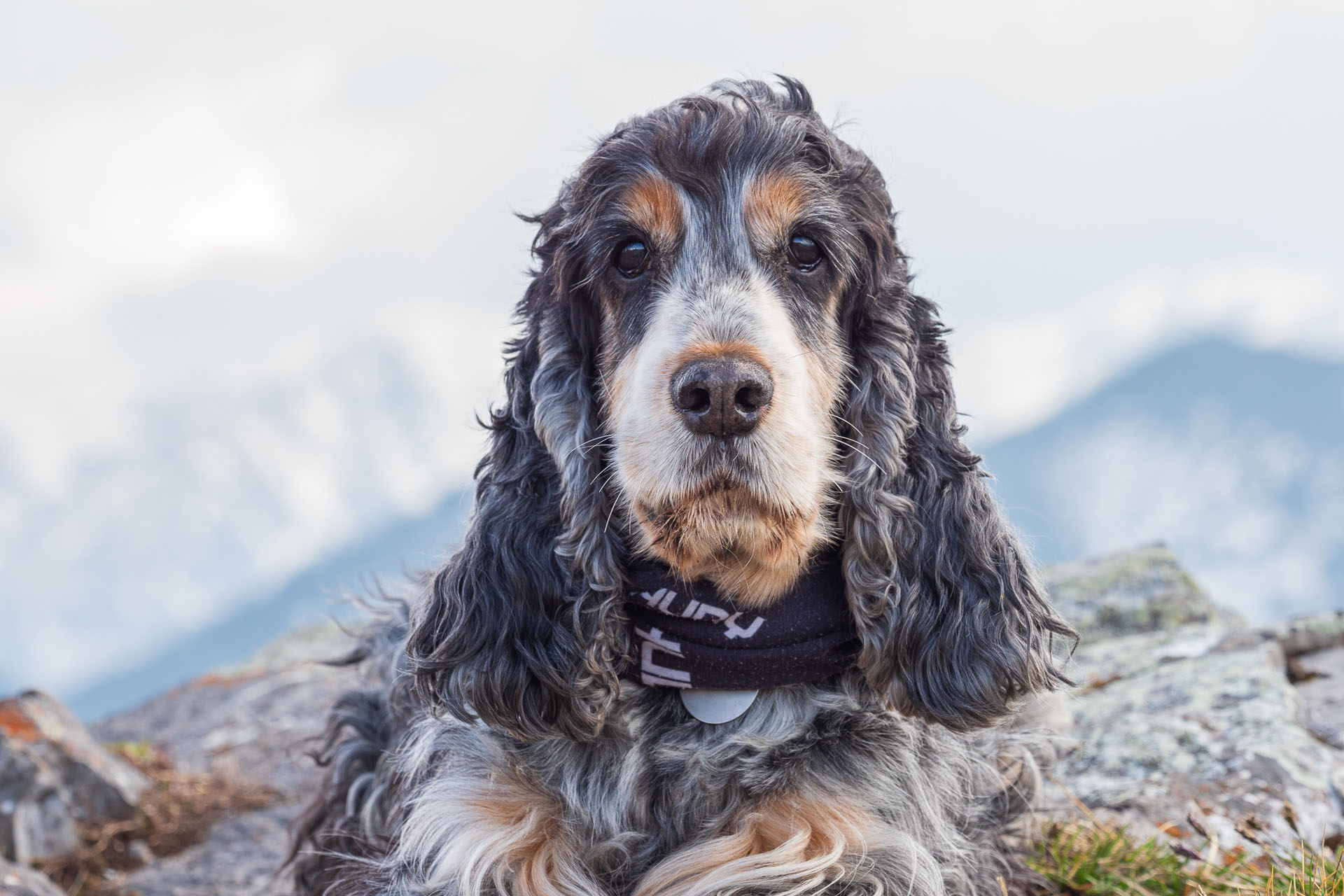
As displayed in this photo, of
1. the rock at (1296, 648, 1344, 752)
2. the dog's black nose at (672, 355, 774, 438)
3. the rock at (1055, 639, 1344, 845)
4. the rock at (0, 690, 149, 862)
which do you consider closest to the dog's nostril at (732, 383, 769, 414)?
the dog's black nose at (672, 355, 774, 438)

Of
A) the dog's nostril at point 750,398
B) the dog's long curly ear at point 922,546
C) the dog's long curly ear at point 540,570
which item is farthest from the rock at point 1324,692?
the dog's nostril at point 750,398

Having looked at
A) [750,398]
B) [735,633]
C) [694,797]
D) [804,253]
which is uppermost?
[804,253]

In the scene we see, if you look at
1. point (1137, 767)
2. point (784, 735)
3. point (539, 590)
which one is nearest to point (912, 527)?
point (784, 735)

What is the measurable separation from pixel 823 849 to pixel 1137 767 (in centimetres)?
207

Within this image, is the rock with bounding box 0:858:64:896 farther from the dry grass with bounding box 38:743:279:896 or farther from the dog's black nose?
the dog's black nose

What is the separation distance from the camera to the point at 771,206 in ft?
9.45

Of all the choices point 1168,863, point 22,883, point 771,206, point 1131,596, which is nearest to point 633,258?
point 771,206

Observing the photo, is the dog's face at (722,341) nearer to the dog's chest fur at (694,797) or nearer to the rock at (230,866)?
the dog's chest fur at (694,797)

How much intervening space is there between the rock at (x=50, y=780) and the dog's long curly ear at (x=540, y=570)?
2581 millimetres

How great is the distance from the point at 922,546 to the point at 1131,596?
14.6 feet

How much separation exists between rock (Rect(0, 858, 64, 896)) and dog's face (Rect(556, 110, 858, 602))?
96.7 inches

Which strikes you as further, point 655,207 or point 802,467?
point 655,207

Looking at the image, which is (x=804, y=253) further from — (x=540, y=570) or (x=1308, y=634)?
(x=1308, y=634)

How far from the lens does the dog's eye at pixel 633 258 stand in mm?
2938
